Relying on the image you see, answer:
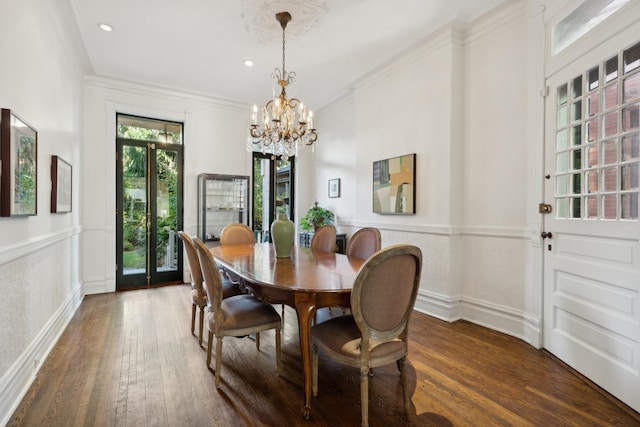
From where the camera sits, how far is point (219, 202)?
5.17 meters

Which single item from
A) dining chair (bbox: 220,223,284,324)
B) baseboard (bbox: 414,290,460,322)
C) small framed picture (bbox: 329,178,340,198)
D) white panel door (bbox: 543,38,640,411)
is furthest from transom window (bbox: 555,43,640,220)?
small framed picture (bbox: 329,178,340,198)

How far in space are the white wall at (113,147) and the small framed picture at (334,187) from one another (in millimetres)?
1744

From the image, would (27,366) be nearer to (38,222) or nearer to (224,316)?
(38,222)

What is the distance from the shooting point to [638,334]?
1.88m

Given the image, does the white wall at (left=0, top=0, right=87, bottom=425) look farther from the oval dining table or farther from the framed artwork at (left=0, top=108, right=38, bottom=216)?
the oval dining table

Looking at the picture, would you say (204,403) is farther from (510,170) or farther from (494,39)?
(494,39)

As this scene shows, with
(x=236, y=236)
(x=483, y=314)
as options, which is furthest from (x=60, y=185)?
(x=483, y=314)

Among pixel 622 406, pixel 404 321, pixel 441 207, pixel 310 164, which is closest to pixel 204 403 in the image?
pixel 404 321

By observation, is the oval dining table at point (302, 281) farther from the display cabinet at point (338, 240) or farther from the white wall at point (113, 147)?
the white wall at point (113, 147)

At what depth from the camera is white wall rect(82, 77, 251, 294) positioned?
173 inches

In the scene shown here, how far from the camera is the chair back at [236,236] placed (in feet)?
12.6

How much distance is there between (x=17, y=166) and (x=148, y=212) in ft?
9.65

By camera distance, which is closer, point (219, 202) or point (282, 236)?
point (282, 236)

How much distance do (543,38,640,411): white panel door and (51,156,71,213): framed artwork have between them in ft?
13.8
